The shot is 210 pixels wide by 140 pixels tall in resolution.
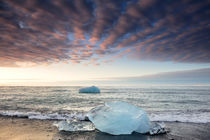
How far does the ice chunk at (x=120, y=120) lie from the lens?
5.30 metres

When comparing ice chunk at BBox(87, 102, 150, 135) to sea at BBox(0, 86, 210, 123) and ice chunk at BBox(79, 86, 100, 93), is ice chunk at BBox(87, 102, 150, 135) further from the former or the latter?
ice chunk at BBox(79, 86, 100, 93)

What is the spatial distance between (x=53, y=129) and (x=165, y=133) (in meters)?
4.72

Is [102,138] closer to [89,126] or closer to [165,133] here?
[89,126]

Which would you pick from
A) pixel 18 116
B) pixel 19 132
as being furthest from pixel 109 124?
pixel 18 116

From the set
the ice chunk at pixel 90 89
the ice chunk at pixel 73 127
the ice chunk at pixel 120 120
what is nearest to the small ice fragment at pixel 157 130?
the ice chunk at pixel 120 120

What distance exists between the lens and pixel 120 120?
545 centimetres

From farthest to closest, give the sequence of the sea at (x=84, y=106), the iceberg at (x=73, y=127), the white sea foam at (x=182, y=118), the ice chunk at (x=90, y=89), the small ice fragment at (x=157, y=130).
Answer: the ice chunk at (x=90, y=89) → the sea at (x=84, y=106) → the white sea foam at (x=182, y=118) → the iceberg at (x=73, y=127) → the small ice fragment at (x=157, y=130)

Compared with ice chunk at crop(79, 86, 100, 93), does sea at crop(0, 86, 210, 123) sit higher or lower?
lower

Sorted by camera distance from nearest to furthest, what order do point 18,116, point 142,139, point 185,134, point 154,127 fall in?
point 142,139
point 185,134
point 154,127
point 18,116

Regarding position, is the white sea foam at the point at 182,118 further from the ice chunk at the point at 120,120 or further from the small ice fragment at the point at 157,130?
the ice chunk at the point at 120,120

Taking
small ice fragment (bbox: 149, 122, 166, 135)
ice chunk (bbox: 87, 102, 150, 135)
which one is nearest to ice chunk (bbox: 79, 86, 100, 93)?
ice chunk (bbox: 87, 102, 150, 135)

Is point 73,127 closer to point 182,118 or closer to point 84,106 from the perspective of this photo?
point 182,118

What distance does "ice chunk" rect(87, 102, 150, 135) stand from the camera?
530 centimetres

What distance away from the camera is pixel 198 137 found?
4895 millimetres
